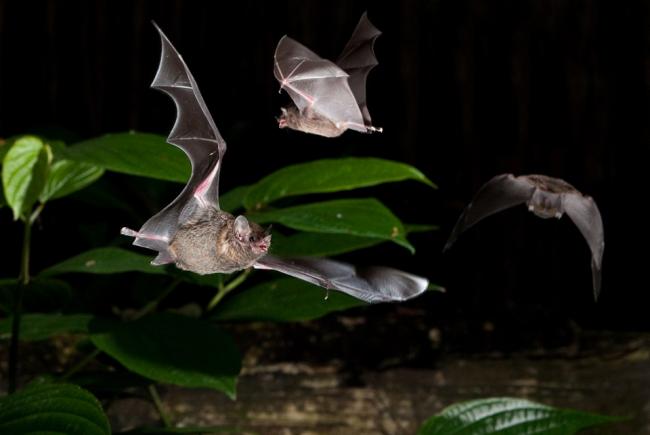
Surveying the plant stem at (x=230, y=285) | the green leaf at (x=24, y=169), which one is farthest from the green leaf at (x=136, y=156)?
the plant stem at (x=230, y=285)

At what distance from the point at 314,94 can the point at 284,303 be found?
1.22 feet

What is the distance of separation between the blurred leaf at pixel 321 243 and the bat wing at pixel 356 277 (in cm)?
42

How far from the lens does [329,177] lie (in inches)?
27.2

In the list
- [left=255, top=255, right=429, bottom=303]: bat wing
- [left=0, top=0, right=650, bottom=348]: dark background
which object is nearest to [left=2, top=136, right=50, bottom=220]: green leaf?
[left=255, top=255, right=429, bottom=303]: bat wing

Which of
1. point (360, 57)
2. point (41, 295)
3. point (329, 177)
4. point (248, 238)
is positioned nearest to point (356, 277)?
point (248, 238)

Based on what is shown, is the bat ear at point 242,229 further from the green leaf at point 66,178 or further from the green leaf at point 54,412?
the green leaf at point 66,178

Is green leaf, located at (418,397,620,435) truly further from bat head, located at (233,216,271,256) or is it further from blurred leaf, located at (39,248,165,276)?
bat head, located at (233,216,271,256)

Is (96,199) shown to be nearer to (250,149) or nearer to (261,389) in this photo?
(261,389)

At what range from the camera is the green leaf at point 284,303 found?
741mm

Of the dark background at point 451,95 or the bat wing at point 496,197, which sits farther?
the dark background at point 451,95

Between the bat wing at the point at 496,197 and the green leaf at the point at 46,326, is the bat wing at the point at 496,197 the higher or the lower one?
the higher one

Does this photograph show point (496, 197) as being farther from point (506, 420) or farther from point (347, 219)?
point (506, 420)

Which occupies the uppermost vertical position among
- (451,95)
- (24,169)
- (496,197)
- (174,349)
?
(496,197)

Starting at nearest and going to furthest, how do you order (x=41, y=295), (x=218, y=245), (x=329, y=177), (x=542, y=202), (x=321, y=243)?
(x=218, y=245) → (x=542, y=202) → (x=329, y=177) → (x=321, y=243) → (x=41, y=295)
